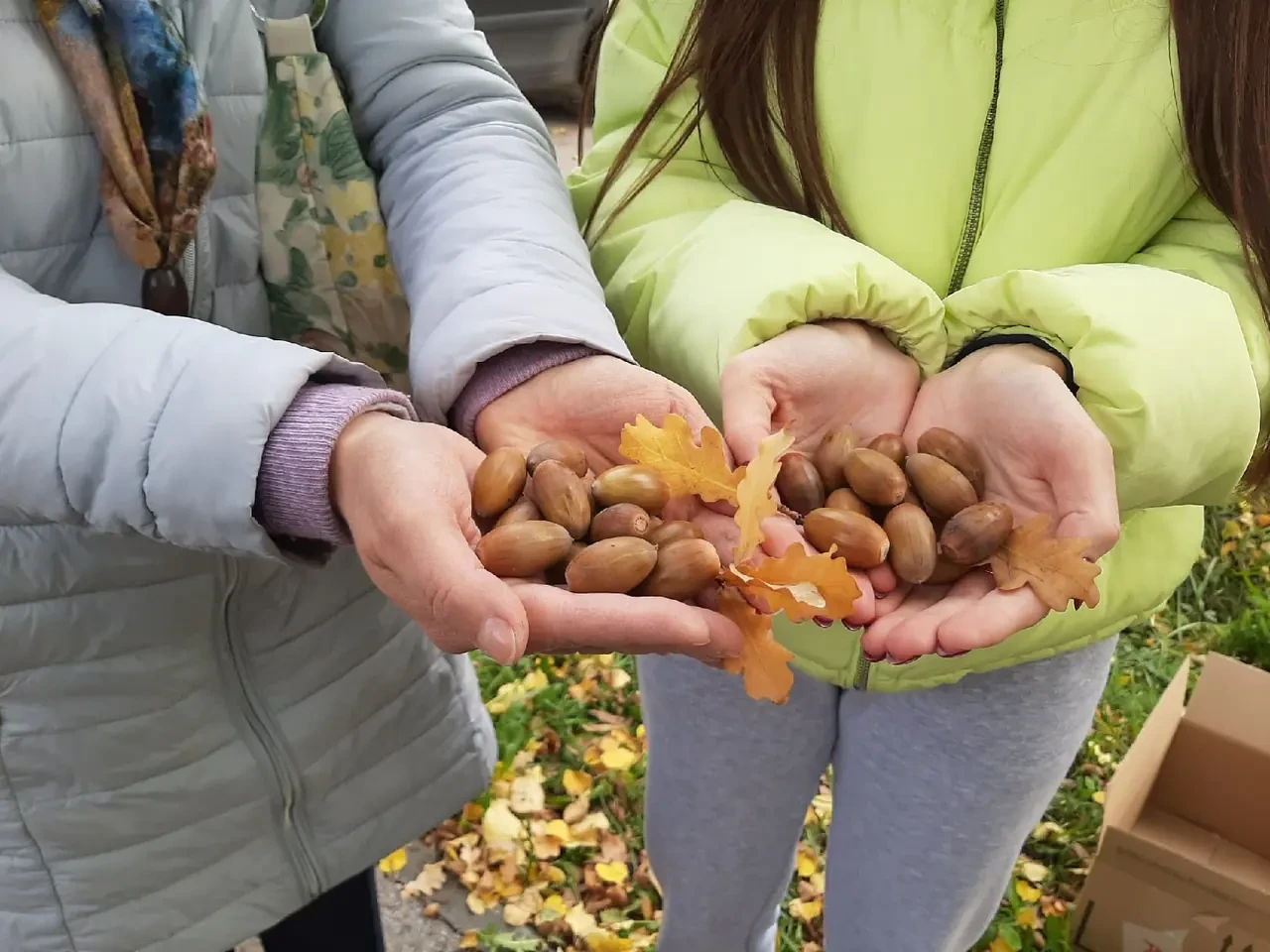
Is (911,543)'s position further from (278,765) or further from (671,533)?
(278,765)

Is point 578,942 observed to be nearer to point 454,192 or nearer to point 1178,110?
point 454,192

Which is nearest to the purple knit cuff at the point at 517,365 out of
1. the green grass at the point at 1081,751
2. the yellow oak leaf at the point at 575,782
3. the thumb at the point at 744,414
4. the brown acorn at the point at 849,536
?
the thumb at the point at 744,414

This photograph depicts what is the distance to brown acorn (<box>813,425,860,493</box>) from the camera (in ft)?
2.84

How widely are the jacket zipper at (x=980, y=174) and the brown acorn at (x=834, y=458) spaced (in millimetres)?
167

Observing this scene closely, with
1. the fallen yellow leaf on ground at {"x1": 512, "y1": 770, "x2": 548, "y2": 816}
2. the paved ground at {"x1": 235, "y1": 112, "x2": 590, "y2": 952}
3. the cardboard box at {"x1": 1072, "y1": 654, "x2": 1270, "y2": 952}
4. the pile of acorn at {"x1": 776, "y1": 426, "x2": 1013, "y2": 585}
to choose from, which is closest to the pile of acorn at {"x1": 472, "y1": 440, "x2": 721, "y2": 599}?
the pile of acorn at {"x1": 776, "y1": 426, "x2": 1013, "y2": 585}

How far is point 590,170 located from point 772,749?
1.95ft

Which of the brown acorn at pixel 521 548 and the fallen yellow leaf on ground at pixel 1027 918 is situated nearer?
the brown acorn at pixel 521 548

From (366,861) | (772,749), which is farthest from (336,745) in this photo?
(772,749)

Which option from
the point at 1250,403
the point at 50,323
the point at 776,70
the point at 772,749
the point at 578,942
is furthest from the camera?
the point at 578,942

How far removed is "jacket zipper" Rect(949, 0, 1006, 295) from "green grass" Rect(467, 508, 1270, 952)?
1.18m

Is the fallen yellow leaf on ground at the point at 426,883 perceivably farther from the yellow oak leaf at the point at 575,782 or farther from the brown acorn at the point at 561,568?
the brown acorn at the point at 561,568

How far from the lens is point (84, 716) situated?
0.83 m

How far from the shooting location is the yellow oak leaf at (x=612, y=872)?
5.72ft

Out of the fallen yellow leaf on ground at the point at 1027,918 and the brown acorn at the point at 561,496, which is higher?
the brown acorn at the point at 561,496
